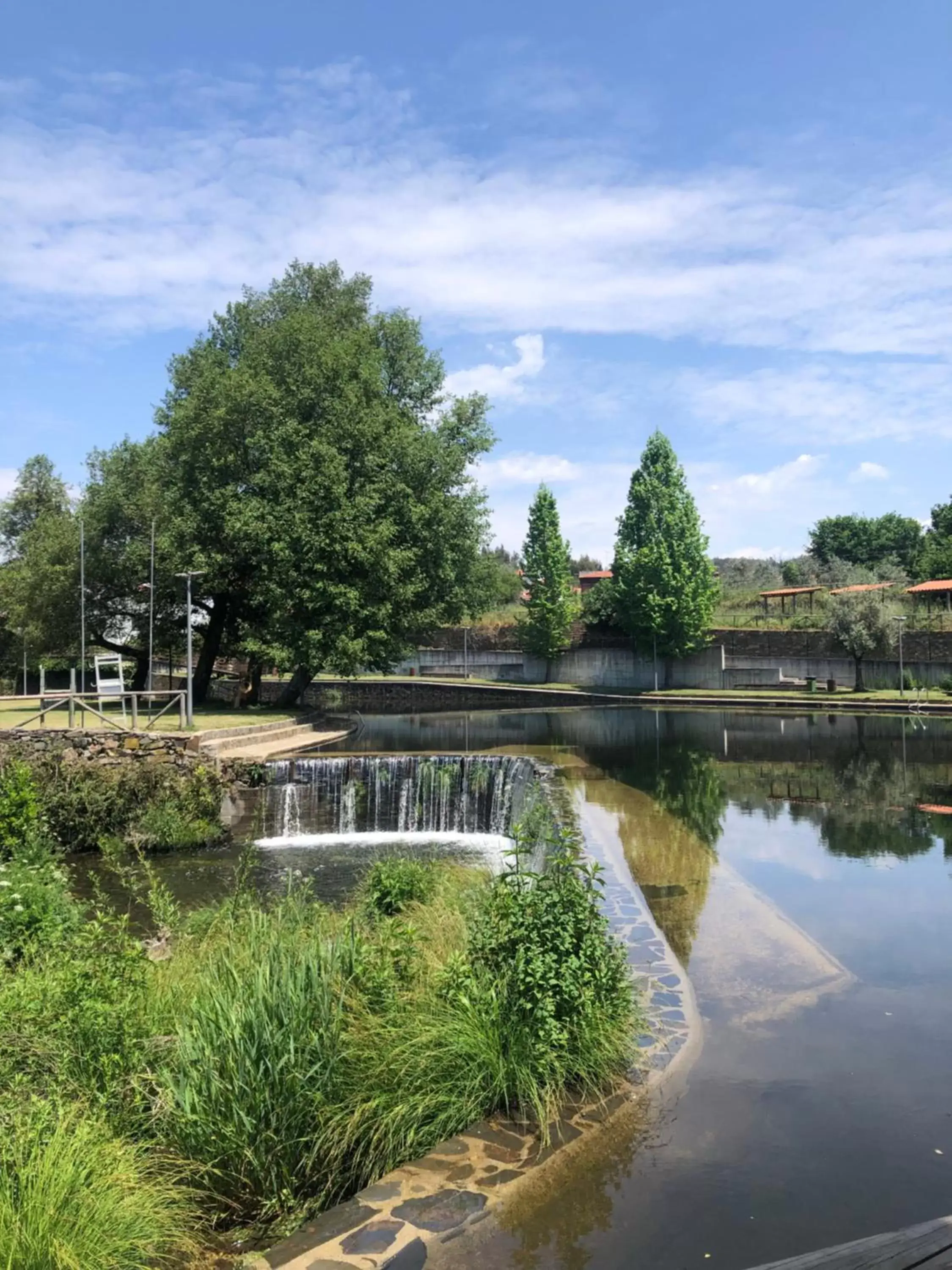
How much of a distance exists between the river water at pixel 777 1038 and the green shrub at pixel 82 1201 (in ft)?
4.80

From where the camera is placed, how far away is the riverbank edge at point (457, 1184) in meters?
3.89

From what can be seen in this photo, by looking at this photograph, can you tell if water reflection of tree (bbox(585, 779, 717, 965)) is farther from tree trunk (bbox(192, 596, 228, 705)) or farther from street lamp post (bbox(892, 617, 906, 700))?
street lamp post (bbox(892, 617, 906, 700))

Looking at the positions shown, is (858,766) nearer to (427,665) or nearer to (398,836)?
(398,836)

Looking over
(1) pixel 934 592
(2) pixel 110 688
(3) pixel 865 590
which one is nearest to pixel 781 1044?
(2) pixel 110 688

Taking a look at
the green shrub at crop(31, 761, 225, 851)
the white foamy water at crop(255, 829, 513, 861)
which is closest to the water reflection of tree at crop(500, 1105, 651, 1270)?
the white foamy water at crop(255, 829, 513, 861)

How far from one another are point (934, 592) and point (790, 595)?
300 inches

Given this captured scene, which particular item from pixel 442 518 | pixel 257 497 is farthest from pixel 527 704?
pixel 257 497

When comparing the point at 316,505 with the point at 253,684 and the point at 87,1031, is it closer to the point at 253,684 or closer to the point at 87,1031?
the point at 253,684

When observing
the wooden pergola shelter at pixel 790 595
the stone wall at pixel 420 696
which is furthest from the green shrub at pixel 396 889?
the wooden pergola shelter at pixel 790 595

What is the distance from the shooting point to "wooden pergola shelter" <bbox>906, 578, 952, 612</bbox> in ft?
161

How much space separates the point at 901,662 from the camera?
42.2m

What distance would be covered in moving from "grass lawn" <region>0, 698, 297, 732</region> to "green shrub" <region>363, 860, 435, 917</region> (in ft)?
33.8

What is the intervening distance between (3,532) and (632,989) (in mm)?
55369

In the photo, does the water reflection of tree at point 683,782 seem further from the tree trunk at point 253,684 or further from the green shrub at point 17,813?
the tree trunk at point 253,684
